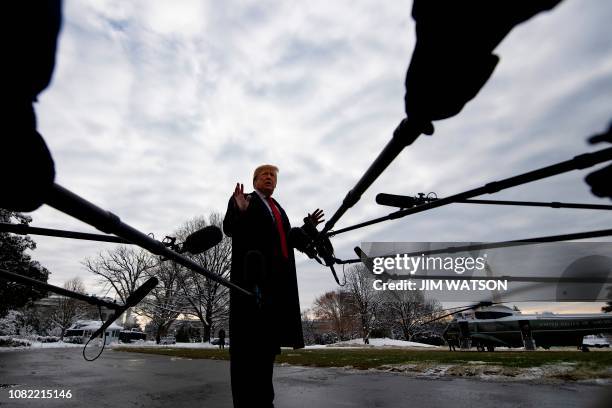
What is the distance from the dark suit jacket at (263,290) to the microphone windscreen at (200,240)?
39 centimetres

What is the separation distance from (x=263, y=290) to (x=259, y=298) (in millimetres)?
265

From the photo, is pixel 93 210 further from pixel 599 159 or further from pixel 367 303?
pixel 367 303

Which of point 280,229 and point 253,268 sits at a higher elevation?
point 280,229

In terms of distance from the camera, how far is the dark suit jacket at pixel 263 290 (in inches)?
87.8

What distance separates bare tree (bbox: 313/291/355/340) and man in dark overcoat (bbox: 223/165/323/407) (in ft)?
160

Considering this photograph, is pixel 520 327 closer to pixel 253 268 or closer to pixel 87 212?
pixel 253 268

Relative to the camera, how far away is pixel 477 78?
2.37 feet

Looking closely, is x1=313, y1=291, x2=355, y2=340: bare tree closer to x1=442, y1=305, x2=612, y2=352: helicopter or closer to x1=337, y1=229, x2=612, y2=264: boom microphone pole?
x1=442, y1=305, x2=612, y2=352: helicopter

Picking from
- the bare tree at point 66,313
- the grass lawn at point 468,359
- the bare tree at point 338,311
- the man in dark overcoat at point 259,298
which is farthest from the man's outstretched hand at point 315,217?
the bare tree at point 66,313

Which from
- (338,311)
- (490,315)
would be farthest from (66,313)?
(490,315)

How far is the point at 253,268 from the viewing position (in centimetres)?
205

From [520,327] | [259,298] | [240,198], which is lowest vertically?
[520,327]

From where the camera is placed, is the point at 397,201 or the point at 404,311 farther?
the point at 404,311

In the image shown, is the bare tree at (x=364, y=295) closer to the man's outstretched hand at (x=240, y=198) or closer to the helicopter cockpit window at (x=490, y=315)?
the helicopter cockpit window at (x=490, y=315)
